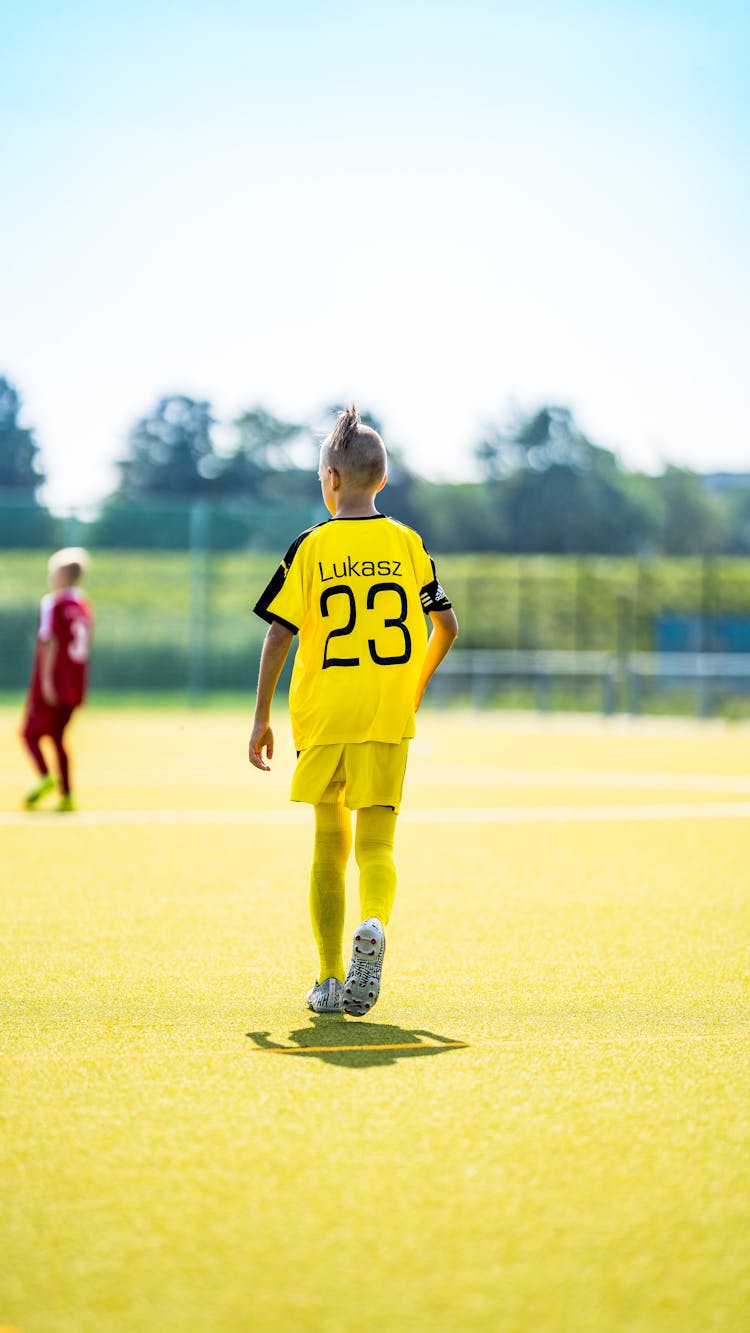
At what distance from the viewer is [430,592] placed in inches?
190

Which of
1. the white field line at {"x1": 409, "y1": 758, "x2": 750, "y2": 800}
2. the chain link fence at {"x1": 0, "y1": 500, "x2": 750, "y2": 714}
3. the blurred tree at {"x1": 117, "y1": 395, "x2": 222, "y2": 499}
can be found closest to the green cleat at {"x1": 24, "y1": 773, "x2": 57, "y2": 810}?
the white field line at {"x1": 409, "y1": 758, "x2": 750, "y2": 800}

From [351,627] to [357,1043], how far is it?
1048 mm

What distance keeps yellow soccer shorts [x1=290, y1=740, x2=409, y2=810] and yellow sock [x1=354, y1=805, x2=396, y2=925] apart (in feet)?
0.15

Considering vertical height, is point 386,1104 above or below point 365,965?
below

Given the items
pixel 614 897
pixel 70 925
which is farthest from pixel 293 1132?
pixel 614 897

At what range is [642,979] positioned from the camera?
524 cm

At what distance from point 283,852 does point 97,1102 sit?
5224mm

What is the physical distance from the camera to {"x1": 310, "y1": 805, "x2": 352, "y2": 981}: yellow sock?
469cm

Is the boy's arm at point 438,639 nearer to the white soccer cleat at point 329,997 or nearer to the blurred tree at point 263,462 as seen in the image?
the white soccer cleat at point 329,997

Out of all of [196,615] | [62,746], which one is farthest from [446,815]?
[196,615]

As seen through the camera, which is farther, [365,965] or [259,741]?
[259,741]

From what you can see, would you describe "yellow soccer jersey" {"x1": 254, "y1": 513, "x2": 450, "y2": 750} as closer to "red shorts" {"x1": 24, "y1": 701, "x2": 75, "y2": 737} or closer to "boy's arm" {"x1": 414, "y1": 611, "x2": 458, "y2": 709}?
"boy's arm" {"x1": 414, "y1": 611, "x2": 458, "y2": 709}

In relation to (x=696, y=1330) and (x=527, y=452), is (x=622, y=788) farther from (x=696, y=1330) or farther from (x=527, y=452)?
(x=527, y=452)

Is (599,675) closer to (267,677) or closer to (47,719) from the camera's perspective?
(47,719)
